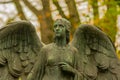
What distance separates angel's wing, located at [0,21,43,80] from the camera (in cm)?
1210

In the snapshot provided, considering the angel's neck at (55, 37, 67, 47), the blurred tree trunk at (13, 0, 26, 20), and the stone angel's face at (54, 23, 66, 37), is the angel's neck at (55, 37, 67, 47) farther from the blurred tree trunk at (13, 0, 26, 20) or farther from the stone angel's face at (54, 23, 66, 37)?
the blurred tree trunk at (13, 0, 26, 20)

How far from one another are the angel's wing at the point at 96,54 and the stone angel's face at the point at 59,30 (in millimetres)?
543

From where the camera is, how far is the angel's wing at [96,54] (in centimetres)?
1209

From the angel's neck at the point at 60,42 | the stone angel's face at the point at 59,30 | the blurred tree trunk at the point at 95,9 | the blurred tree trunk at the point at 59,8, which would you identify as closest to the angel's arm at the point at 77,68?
the angel's neck at the point at 60,42

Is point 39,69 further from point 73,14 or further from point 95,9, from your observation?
point 95,9

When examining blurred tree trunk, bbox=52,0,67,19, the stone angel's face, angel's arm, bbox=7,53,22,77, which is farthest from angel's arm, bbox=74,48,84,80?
blurred tree trunk, bbox=52,0,67,19

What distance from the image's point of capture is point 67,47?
38.5 feet

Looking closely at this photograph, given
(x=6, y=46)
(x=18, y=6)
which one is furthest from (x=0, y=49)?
(x=18, y=6)

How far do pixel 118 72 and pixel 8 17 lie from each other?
11.8 m

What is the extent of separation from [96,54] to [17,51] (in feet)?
4.65

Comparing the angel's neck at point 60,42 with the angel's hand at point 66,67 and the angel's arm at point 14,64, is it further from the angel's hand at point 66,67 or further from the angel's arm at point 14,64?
the angel's arm at point 14,64

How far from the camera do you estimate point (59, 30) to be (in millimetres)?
11484

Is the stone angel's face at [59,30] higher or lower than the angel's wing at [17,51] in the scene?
higher

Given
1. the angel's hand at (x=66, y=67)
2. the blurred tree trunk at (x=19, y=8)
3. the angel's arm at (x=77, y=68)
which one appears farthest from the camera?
the blurred tree trunk at (x=19, y=8)
